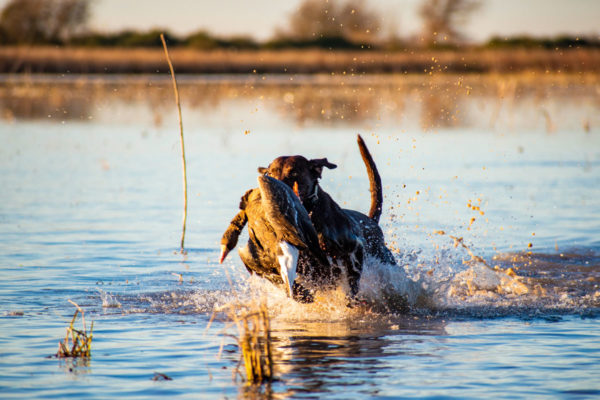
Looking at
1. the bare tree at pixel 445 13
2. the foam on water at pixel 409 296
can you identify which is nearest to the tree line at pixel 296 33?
the bare tree at pixel 445 13

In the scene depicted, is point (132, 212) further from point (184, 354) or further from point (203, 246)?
point (184, 354)

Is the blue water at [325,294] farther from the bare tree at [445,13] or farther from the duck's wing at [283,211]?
the bare tree at [445,13]

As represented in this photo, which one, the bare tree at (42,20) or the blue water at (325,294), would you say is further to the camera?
the bare tree at (42,20)

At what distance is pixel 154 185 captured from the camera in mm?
16516

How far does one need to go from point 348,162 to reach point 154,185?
4.57 metres

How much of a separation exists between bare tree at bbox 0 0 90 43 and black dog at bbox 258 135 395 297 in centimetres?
5726

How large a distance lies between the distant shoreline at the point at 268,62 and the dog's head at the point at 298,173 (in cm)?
3103

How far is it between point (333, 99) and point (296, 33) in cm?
4341

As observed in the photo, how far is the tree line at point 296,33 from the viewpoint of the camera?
5534 centimetres

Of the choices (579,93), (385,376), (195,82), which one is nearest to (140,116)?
(195,82)

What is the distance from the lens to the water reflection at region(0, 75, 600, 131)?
27797mm

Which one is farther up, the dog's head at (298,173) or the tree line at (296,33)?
the tree line at (296,33)

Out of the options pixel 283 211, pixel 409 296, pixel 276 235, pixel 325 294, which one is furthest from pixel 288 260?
pixel 409 296

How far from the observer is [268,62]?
140 ft
